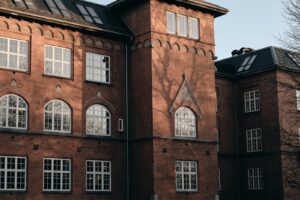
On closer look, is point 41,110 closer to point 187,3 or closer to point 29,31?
point 29,31

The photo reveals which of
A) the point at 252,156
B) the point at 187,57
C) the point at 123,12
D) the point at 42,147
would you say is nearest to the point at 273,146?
the point at 252,156

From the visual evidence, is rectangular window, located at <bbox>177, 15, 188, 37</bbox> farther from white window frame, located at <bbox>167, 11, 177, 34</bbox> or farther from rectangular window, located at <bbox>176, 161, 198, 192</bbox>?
rectangular window, located at <bbox>176, 161, 198, 192</bbox>

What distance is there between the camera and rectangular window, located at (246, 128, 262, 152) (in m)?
43.8

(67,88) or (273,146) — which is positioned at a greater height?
Result: (67,88)

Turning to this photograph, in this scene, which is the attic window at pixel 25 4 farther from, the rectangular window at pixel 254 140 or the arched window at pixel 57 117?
the rectangular window at pixel 254 140

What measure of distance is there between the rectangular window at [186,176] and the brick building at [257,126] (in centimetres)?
951

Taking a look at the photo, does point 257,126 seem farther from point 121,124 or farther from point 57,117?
point 57,117

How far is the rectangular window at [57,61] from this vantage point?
3191cm

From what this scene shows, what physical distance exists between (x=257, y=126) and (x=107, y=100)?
15.2 metres

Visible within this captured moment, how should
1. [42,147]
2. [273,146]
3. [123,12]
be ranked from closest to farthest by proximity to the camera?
[42,147] < [123,12] < [273,146]

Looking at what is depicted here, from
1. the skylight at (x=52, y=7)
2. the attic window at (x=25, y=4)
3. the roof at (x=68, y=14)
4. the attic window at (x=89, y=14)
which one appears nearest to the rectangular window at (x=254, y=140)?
the roof at (x=68, y=14)

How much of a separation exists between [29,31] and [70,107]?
5.00m

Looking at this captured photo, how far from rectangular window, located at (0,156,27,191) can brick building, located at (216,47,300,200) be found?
18843mm

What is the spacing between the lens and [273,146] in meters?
42.3
